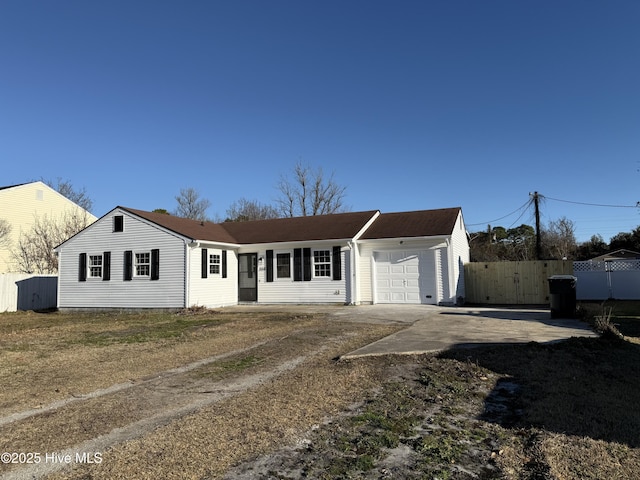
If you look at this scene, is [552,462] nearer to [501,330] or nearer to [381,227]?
[501,330]

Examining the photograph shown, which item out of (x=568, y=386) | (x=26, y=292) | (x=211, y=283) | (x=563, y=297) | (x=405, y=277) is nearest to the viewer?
(x=568, y=386)

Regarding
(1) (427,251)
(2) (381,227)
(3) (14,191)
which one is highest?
(3) (14,191)

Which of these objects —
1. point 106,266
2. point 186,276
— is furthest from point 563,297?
point 106,266

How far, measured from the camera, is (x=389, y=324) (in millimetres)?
11594

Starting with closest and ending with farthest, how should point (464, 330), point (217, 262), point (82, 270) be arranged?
1. point (464, 330)
2. point (217, 262)
3. point (82, 270)

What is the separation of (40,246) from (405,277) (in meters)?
25.8

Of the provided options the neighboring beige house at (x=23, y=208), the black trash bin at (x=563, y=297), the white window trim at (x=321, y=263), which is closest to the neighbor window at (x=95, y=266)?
the white window trim at (x=321, y=263)

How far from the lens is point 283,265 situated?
19125 mm

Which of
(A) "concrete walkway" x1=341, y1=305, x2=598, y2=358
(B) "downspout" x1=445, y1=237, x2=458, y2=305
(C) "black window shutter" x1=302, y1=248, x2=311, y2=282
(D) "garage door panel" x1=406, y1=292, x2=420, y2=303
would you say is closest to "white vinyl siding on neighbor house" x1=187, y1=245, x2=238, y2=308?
(C) "black window shutter" x1=302, y1=248, x2=311, y2=282

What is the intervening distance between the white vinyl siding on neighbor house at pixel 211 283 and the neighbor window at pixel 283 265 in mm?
2212

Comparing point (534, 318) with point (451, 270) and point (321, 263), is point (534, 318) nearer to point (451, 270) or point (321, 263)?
point (451, 270)

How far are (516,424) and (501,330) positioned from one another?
6.28 metres

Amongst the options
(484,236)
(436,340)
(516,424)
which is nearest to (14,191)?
(436,340)

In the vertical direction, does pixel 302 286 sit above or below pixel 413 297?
above
